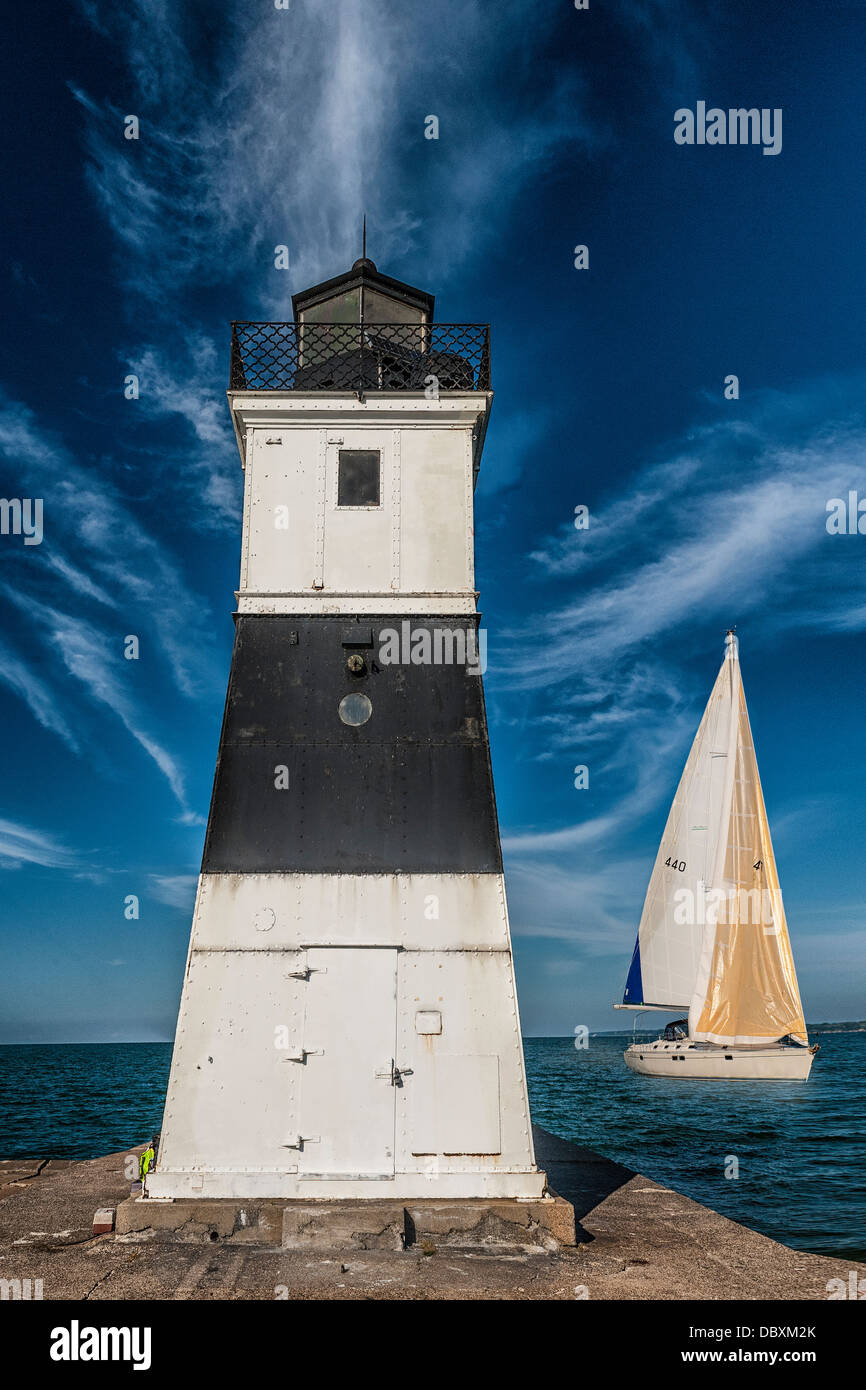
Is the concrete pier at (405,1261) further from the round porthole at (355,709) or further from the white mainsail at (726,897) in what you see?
the white mainsail at (726,897)

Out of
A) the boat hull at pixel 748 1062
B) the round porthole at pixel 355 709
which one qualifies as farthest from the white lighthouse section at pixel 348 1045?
the boat hull at pixel 748 1062

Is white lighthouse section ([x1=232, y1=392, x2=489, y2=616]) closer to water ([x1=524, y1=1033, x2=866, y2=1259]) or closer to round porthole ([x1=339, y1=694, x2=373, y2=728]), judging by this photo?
round porthole ([x1=339, y1=694, x2=373, y2=728])

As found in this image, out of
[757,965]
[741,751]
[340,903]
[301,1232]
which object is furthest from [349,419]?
[757,965]

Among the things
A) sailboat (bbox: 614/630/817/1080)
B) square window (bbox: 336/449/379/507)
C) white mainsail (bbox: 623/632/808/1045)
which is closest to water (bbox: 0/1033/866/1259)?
sailboat (bbox: 614/630/817/1080)

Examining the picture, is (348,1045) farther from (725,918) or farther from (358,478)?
(725,918)

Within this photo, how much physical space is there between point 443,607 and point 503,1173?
6.49 m

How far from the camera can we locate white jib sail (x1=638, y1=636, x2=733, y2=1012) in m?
40.7

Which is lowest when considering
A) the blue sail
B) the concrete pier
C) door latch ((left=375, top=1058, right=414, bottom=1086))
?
the blue sail

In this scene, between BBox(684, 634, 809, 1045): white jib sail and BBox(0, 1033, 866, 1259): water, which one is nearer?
BBox(0, 1033, 866, 1259): water

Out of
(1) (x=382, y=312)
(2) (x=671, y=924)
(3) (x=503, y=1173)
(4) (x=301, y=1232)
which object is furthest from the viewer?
(2) (x=671, y=924)

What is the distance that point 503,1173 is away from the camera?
9.19 m

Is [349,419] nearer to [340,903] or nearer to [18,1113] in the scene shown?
[340,903]

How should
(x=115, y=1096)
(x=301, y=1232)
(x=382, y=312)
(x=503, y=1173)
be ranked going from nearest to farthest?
(x=301, y=1232), (x=503, y=1173), (x=382, y=312), (x=115, y=1096)

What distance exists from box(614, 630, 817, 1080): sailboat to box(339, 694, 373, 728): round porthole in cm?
3262
